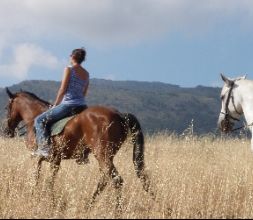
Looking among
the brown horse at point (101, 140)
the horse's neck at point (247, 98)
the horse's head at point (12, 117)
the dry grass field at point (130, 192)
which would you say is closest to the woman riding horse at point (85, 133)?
the brown horse at point (101, 140)

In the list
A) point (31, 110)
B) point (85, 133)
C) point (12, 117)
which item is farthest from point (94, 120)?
point (12, 117)

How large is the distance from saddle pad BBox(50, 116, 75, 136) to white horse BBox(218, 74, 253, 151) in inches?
116

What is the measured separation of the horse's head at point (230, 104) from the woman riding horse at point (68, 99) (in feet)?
8.49

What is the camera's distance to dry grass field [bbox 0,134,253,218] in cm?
680

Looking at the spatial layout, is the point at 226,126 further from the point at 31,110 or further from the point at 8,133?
the point at 8,133

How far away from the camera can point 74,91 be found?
353 inches

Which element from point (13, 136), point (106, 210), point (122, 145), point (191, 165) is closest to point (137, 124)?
point (122, 145)

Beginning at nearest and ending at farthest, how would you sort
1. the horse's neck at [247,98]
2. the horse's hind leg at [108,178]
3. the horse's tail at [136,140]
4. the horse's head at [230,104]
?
1. the horse's hind leg at [108,178]
2. the horse's tail at [136,140]
3. the horse's neck at [247,98]
4. the horse's head at [230,104]

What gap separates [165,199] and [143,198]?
398mm

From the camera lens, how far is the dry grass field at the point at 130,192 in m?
6.80

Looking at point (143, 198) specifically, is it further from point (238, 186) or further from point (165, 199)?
point (238, 186)

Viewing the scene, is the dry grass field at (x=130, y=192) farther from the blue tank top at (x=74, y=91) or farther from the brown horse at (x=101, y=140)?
the blue tank top at (x=74, y=91)

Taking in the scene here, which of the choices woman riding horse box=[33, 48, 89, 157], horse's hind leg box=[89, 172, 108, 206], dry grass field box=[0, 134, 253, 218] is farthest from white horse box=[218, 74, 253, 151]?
horse's hind leg box=[89, 172, 108, 206]

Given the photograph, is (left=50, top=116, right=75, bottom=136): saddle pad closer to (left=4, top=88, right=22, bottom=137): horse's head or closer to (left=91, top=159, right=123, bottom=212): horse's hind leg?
(left=91, top=159, right=123, bottom=212): horse's hind leg
